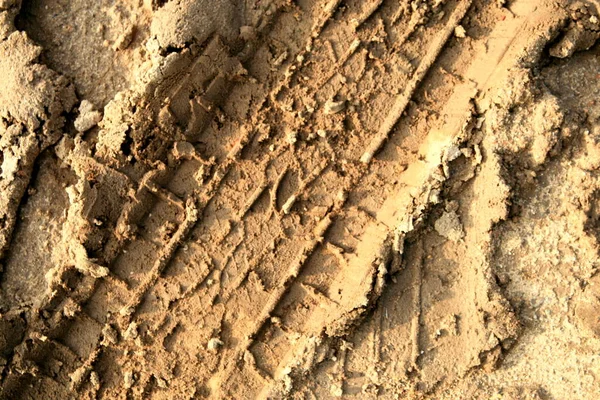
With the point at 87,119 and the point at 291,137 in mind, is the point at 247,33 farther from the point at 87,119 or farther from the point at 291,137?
the point at 87,119

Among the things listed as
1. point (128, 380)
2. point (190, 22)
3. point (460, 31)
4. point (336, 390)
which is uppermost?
point (460, 31)

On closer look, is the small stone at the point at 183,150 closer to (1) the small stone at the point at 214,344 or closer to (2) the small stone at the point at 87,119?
(2) the small stone at the point at 87,119

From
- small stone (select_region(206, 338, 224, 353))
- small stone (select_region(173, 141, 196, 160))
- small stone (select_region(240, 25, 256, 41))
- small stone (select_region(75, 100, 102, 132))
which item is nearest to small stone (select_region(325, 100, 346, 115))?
small stone (select_region(240, 25, 256, 41))

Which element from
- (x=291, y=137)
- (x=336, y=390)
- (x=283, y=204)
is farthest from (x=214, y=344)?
(x=291, y=137)

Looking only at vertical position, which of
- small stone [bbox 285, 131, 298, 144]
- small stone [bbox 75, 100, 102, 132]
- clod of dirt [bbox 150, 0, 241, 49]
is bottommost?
small stone [bbox 75, 100, 102, 132]

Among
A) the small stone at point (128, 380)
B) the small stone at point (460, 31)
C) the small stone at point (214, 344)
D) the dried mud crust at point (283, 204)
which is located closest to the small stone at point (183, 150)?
the dried mud crust at point (283, 204)

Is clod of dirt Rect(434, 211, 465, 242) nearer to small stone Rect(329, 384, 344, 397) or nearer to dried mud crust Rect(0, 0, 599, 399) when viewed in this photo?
dried mud crust Rect(0, 0, 599, 399)

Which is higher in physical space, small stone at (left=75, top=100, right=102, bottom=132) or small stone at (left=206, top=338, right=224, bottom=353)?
small stone at (left=75, top=100, right=102, bottom=132)

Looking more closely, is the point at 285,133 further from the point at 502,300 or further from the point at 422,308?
the point at 502,300

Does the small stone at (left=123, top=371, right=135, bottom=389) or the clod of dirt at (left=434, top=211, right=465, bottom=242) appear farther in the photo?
the small stone at (left=123, top=371, right=135, bottom=389)
